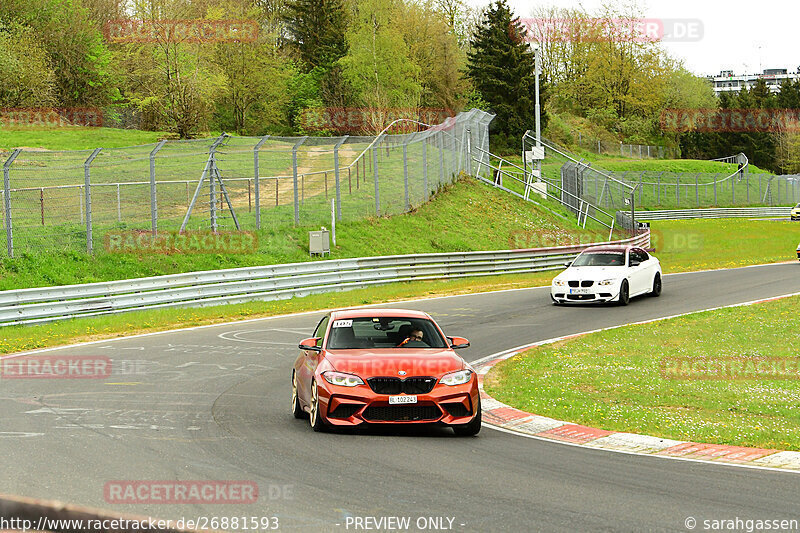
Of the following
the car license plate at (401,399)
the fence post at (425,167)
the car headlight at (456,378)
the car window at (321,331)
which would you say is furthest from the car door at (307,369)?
the fence post at (425,167)

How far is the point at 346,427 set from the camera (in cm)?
959

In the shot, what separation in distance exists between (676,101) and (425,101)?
39.6 m

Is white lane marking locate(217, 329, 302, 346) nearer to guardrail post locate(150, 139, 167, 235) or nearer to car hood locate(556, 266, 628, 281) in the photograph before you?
guardrail post locate(150, 139, 167, 235)

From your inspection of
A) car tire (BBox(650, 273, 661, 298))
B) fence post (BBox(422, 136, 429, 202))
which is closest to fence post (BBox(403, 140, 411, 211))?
fence post (BBox(422, 136, 429, 202))

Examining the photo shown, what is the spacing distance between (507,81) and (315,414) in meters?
68.1

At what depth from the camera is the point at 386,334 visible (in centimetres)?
1073

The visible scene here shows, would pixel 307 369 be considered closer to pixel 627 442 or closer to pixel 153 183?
pixel 627 442

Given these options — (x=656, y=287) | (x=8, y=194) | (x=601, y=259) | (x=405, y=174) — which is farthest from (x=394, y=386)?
(x=405, y=174)

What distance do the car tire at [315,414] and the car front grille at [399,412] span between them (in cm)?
49

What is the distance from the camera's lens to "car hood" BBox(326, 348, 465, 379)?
9.47 m

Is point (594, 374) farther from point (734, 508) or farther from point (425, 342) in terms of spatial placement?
point (734, 508)

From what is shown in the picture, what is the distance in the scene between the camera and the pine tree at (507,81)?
74375 millimetres

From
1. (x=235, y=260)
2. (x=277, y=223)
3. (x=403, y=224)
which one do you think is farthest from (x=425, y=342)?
(x=403, y=224)

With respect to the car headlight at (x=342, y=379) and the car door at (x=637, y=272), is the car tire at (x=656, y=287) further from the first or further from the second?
the car headlight at (x=342, y=379)
